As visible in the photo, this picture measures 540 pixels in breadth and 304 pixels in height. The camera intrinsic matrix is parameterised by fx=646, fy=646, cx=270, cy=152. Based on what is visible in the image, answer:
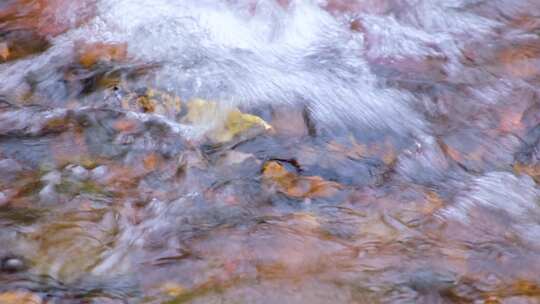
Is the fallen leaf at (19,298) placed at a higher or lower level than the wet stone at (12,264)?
lower

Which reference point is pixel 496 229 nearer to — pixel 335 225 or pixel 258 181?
pixel 335 225

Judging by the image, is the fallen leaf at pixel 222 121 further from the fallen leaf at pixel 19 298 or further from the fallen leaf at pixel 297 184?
the fallen leaf at pixel 19 298

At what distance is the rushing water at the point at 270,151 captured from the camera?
3.13 metres

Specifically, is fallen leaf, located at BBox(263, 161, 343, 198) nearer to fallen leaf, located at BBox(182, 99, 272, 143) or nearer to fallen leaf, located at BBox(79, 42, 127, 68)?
fallen leaf, located at BBox(182, 99, 272, 143)

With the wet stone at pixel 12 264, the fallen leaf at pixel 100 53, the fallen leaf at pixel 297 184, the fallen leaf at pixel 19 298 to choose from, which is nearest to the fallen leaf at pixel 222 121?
the fallen leaf at pixel 297 184

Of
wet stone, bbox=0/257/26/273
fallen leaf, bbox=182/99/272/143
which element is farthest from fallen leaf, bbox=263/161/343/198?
wet stone, bbox=0/257/26/273

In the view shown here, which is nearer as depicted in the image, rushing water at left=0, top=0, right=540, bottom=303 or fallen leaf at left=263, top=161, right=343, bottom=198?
rushing water at left=0, top=0, right=540, bottom=303

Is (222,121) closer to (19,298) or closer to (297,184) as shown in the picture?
(297,184)

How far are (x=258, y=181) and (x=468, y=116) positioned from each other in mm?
1429

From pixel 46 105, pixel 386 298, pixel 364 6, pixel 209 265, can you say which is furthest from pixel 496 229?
pixel 46 105

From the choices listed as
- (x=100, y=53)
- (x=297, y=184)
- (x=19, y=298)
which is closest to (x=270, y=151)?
(x=297, y=184)

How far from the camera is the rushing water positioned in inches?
123

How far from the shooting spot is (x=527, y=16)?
4.75 m

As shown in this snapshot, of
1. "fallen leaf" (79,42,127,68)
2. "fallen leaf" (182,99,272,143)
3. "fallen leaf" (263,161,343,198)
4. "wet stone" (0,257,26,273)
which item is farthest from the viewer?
"fallen leaf" (79,42,127,68)
